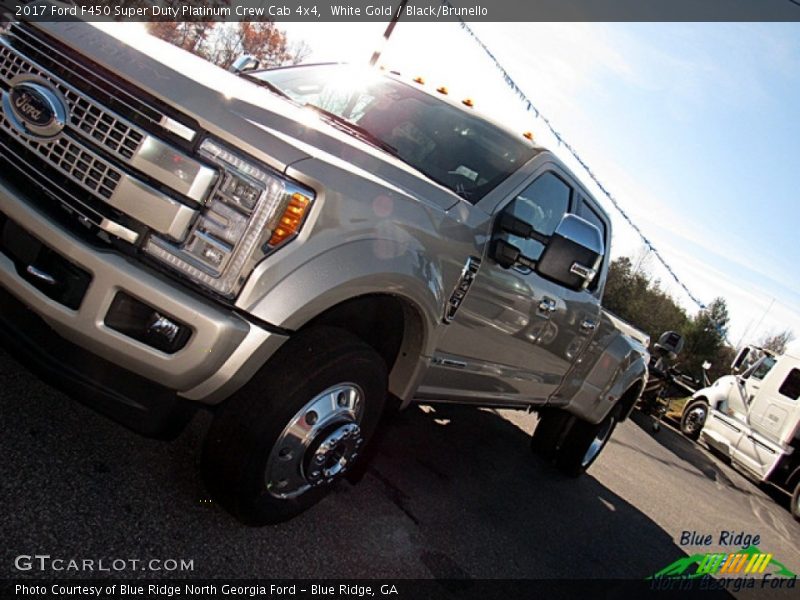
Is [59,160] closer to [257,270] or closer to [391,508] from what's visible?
[257,270]

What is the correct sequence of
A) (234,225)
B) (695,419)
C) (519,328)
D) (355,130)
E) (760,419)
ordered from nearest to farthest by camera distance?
(234,225) < (355,130) < (519,328) < (760,419) < (695,419)

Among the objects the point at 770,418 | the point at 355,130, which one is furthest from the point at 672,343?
the point at 355,130

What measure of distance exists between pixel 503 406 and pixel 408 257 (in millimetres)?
1995

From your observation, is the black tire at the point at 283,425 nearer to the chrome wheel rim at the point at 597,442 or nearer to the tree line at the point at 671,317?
the chrome wheel rim at the point at 597,442

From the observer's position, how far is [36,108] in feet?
7.00

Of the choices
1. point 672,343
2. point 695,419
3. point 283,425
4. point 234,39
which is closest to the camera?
point 283,425

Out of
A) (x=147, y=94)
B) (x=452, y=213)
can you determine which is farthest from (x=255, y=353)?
(x=452, y=213)

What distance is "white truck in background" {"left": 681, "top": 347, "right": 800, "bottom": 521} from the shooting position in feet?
32.6

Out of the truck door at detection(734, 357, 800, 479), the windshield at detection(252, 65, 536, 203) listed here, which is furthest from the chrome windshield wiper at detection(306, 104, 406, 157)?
the truck door at detection(734, 357, 800, 479)

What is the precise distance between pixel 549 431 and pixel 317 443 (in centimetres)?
340

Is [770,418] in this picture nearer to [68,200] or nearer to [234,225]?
[234,225]

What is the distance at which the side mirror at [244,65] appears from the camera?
3.92 m

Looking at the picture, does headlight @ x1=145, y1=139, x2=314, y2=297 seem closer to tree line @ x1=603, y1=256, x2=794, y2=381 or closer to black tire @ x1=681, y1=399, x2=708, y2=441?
black tire @ x1=681, y1=399, x2=708, y2=441

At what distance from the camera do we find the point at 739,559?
17.9ft
